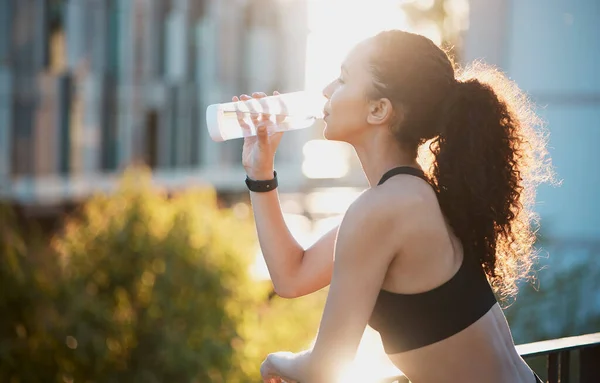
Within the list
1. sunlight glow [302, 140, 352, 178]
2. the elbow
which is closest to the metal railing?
the elbow

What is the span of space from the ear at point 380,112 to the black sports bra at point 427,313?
37cm

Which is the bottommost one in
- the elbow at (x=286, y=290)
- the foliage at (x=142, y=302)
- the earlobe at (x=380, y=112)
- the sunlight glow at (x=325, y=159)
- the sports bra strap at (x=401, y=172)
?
the sunlight glow at (x=325, y=159)

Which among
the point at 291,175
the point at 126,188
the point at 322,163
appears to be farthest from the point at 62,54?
the point at 126,188

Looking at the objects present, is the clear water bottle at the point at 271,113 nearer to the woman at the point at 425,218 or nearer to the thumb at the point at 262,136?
the thumb at the point at 262,136

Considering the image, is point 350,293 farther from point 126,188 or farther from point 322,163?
point 322,163

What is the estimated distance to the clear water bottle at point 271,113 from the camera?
2.55m

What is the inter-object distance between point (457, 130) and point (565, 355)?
3.16ft

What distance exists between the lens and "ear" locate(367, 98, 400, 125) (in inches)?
80.7

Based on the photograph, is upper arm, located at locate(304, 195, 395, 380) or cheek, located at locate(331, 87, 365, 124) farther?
cheek, located at locate(331, 87, 365, 124)

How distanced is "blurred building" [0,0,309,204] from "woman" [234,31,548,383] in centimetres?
1919

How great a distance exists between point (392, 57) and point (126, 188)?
4809mm

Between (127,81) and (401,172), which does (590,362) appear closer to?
(401,172)

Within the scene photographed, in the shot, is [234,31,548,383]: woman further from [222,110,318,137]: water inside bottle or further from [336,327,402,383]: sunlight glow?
[222,110,318,137]: water inside bottle

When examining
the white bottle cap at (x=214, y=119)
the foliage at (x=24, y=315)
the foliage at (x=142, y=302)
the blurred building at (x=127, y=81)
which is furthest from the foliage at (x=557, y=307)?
the blurred building at (x=127, y=81)
